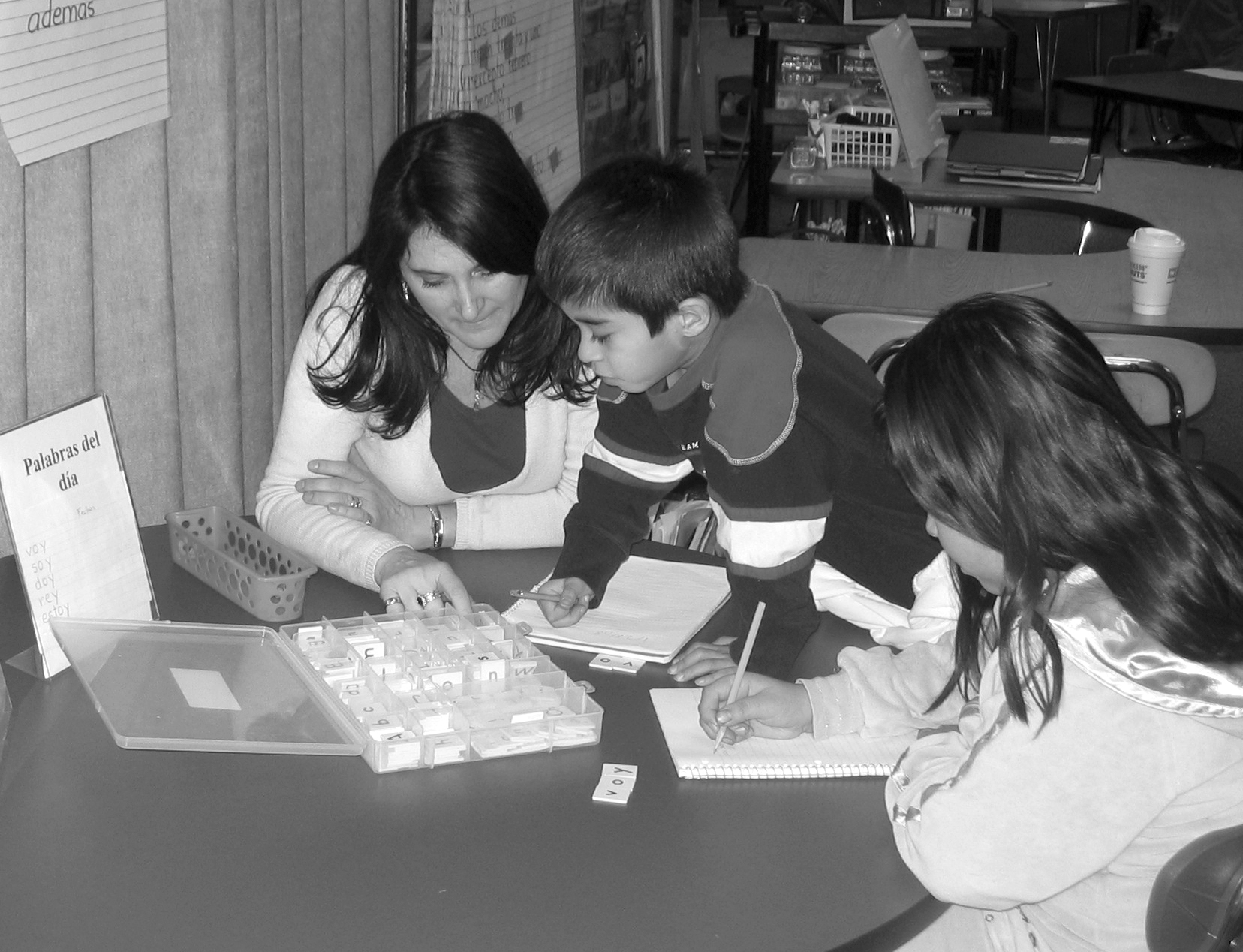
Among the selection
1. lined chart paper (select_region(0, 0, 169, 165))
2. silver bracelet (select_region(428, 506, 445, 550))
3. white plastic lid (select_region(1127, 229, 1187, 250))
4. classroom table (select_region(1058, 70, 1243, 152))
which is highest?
lined chart paper (select_region(0, 0, 169, 165))

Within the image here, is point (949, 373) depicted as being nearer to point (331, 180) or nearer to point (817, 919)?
point (817, 919)

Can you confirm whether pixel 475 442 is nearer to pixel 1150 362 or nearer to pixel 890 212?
pixel 1150 362

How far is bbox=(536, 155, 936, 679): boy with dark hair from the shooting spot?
1.41 m

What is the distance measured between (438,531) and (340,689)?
1.75 ft

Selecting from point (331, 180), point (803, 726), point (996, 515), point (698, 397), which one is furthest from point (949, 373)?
point (331, 180)

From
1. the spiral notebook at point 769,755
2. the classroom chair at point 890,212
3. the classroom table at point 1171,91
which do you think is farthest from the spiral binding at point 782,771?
the classroom table at point 1171,91

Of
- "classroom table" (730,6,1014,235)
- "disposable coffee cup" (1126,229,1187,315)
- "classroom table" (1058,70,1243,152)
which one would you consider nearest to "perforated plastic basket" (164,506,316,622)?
"disposable coffee cup" (1126,229,1187,315)

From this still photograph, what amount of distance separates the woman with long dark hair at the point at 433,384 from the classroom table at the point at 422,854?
1.38 ft

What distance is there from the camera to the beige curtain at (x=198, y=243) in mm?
1625

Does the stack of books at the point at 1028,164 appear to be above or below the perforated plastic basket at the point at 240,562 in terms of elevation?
above

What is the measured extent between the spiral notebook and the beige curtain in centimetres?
92

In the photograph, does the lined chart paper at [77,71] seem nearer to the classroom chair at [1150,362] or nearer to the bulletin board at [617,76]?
the classroom chair at [1150,362]

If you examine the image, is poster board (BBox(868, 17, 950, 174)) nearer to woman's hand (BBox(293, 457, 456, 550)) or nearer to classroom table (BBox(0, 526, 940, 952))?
woman's hand (BBox(293, 457, 456, 550))

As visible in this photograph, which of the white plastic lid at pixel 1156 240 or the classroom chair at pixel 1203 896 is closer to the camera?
the classroom chair at pixel 1203 896
